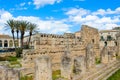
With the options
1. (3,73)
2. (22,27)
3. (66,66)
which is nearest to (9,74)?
(3,73)

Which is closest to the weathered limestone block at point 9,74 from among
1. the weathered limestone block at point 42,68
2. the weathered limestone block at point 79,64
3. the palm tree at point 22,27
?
the weathered limestone block at point 42,68

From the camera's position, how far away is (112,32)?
72250 millimetres

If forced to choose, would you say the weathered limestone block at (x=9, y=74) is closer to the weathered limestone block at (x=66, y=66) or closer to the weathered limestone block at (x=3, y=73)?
the weathered limestone block at (x=3, y=73)

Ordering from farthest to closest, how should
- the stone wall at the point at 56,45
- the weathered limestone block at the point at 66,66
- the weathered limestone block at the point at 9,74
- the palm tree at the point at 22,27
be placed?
the palm tree at the point at 22,27, the stone wall at the point at 56,45, the weathered limestone block at the point at 66,66, the weathered limestone block at the point at 9,74

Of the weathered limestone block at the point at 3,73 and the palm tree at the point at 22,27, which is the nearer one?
the weathered limestone block at the point at 3,73

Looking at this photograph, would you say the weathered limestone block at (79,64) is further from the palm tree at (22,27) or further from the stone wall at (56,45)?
the palm tree at (22,27)

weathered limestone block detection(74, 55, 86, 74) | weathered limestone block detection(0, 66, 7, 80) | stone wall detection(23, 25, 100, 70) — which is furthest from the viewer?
stone wall detection(23, 25, 100, 70)

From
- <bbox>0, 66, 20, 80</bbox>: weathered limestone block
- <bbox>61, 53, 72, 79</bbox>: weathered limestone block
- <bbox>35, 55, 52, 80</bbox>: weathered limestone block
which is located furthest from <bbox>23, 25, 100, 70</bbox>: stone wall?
<bbox>0, 66, 20, 80</bbox>: weathered limestone block

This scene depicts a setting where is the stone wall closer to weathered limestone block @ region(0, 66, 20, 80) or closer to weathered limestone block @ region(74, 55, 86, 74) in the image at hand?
weathered limestone block @ region(74, 55, 86, 74)

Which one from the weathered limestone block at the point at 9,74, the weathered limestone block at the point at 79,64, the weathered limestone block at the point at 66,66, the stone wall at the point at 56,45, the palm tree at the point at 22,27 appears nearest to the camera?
the weathered limestone block at the point at 9,74

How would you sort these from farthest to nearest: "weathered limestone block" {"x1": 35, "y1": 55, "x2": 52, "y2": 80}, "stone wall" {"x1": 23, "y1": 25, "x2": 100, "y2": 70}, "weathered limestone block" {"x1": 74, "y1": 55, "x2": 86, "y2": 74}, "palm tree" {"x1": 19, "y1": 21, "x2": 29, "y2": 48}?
1. "palm tree" {"x1": 19, "y1": 21, "x2": 29, "y2": 48}
2. "stone wall" {"x1": 23, "y1": 25, "x2": 100, "y2": 70}
3. "weathered limestone block" {"x1": 74, "y1": 55, "x2": 86, "y2": 74}
4. "weathered limestone block" {"x1": 35, "y1": 55, "x2": 52, "y2": 80}

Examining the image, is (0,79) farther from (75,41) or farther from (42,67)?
(75,41)

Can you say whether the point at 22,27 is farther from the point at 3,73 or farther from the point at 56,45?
the point at 3,73

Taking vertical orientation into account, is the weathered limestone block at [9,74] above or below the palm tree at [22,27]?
below
